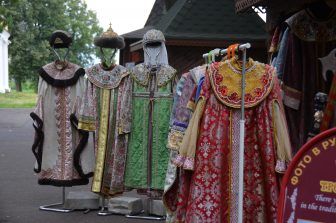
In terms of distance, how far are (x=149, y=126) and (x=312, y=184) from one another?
4.09 m

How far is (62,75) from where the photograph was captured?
7375 millimetres

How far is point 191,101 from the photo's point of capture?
4.51 meters

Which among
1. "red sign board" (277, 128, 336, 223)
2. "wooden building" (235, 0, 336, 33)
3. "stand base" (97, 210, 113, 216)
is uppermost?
"wooden building" (235, 0, 336, 33)

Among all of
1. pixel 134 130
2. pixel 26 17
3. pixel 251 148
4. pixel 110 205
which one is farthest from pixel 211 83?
pixel 26 17

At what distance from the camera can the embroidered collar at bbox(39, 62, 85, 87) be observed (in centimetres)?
731

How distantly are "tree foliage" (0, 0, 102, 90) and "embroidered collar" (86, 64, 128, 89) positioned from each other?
39.9 meters

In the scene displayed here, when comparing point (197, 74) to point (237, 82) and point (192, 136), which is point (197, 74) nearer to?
point (237, 82)

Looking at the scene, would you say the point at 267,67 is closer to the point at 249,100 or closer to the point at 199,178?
the point at 249,100

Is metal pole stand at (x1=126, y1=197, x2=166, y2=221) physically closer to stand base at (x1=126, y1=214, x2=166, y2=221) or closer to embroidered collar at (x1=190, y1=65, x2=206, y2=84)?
stand base at (x1=126, y1=214, x2=166, y2=221)

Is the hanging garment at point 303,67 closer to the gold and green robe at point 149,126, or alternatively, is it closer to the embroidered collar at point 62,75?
the gold and green robe at point 149,126

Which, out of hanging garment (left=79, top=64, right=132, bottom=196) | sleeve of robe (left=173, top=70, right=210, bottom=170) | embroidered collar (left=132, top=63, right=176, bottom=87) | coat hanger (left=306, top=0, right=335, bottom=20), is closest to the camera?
sleeve of robe (left=173, top=70, right=210, bottom=170)

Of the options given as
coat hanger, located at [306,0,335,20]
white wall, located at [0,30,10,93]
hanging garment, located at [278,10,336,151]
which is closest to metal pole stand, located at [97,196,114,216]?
hanging garment, located at [278,10,336,151]

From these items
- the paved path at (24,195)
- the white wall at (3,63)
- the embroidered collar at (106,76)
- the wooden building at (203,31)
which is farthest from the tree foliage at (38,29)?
the embroidered collar at (106,76)

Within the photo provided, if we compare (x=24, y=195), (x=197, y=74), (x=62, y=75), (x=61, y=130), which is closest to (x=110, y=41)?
(x=62, y=75)
